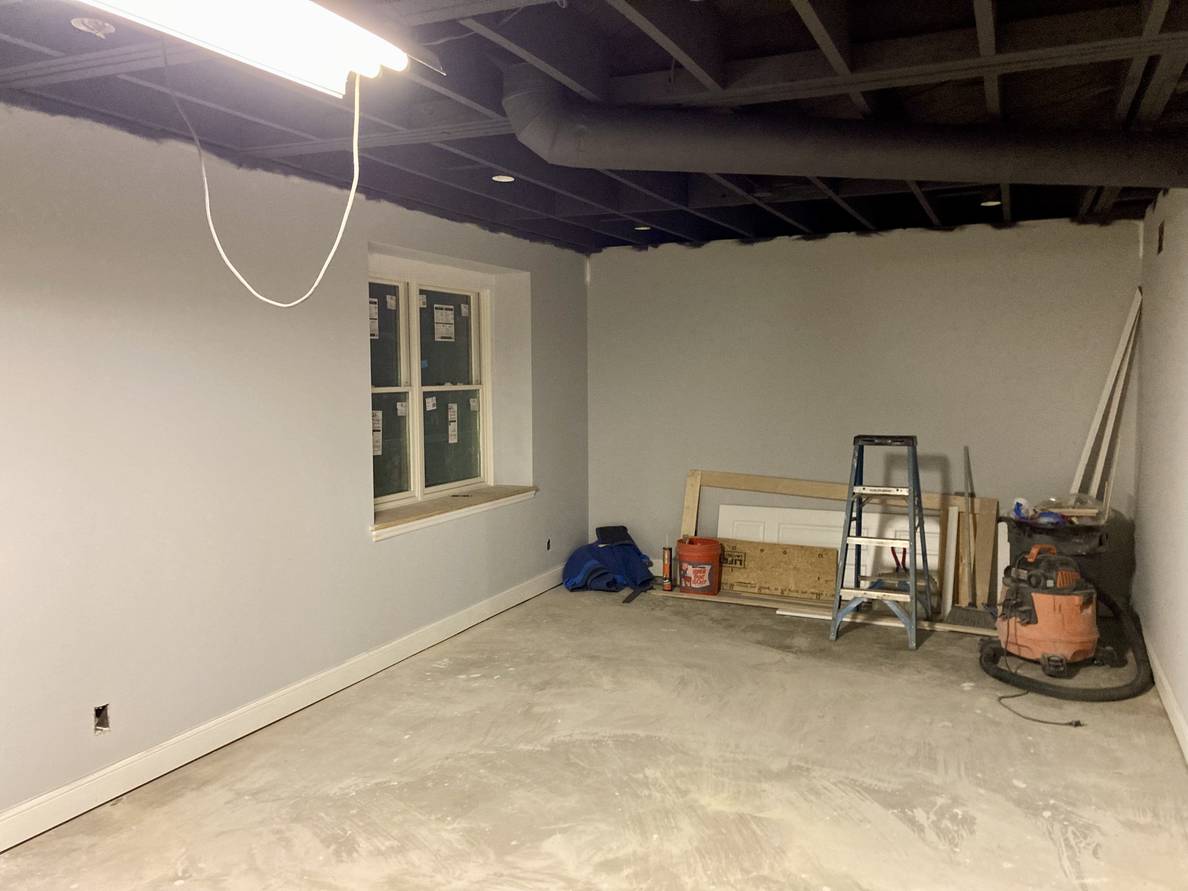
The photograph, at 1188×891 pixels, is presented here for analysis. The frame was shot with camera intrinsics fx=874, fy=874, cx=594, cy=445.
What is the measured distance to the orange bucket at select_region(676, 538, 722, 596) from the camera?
18.4ft

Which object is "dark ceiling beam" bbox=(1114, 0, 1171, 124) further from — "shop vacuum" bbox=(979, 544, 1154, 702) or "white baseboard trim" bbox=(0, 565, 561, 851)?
"white baseboard trim" bbox=(0, 565, 561, 851)

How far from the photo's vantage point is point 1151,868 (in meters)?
2.55

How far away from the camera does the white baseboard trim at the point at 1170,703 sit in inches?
129

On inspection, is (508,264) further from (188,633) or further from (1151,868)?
(1151,868)

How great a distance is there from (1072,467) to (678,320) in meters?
2.55

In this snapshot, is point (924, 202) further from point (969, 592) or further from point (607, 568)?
point (607, 568)

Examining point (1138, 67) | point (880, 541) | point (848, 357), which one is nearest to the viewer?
point (1138, 67)

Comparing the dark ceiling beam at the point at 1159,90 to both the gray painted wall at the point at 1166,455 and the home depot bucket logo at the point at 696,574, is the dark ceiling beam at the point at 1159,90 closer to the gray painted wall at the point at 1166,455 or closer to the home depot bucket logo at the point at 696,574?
the gray painted wall at the point at 1166,455

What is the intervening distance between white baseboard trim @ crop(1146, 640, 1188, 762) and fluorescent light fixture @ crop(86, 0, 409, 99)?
139 inches

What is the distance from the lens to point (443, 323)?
5230 mm

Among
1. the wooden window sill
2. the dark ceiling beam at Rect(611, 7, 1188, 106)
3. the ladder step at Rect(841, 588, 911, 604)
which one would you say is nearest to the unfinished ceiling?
the dark ceiling beam at Rect(611, 7, 1188, 106)

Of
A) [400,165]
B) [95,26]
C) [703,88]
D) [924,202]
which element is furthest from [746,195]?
[95,26]

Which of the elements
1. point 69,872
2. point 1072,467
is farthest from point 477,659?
point 1072,467

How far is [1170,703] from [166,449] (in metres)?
4.07
